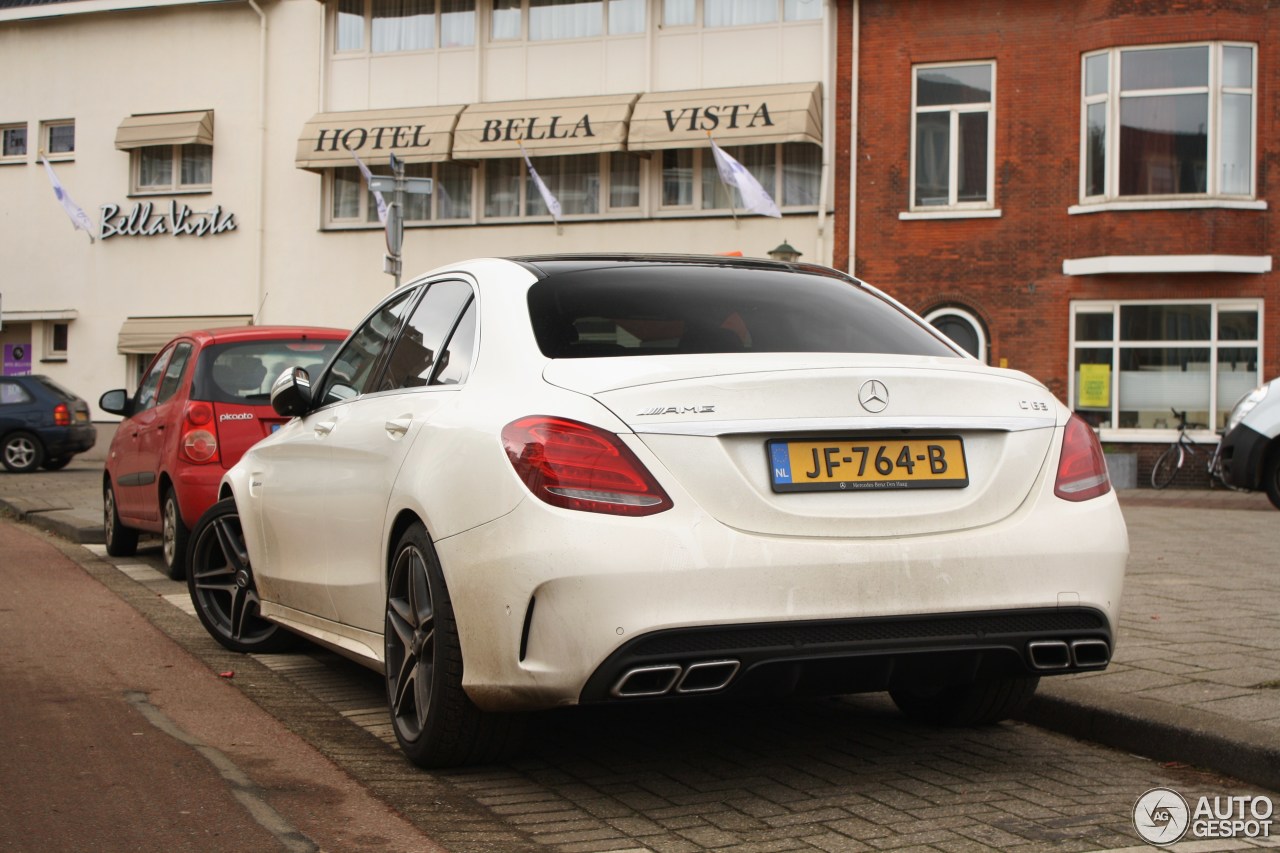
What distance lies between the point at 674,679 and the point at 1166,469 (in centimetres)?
2165

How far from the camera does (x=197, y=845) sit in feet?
13.2

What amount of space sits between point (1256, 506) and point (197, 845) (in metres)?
17.7

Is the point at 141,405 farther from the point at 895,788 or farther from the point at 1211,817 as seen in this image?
the point at 1211,817

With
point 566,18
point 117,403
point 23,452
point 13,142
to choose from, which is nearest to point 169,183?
point 13,142

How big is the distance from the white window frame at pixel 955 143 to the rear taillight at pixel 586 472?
2252 centimetres

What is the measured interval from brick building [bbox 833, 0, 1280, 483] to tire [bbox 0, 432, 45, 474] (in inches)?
517

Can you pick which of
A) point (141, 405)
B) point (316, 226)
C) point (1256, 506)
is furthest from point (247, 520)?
Result: point (316, 226)

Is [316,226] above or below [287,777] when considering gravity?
above

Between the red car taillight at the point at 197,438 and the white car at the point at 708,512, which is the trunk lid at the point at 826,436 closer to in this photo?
the white car at the point at 708,512

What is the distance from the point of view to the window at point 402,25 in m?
29.6

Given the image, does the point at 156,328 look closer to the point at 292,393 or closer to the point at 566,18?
the point at 566,18

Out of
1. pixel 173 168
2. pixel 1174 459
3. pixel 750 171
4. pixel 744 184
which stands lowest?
pixel 1174 459

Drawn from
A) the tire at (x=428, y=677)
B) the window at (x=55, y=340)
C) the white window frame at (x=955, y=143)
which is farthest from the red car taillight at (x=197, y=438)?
the window at (x=55, y=340)

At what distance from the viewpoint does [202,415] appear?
392 inches
